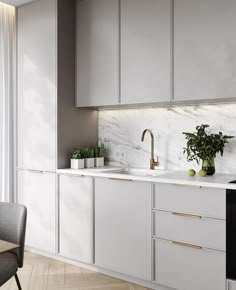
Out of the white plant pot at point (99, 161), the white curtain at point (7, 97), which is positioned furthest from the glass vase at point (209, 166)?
the white curtain at point (7, 97)

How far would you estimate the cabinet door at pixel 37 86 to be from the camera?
335 centimetres

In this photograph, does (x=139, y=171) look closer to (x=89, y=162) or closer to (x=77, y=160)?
(x=89, y=162)

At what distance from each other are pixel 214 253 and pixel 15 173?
7.71 feet

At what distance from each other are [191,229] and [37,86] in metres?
2.07

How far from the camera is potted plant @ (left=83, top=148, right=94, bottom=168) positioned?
11.3 feet

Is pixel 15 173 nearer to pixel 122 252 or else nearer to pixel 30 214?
pixel 30 214

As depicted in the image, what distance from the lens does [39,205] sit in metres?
3.46

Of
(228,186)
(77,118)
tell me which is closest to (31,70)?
(77,118)

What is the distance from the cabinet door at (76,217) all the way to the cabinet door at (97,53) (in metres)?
0.81

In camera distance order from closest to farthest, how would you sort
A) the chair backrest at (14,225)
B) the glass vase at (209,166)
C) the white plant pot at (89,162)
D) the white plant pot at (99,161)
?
the chair backrest at (14,225) < the glass vase at (209,166) < the white plant pot at (89,162) < the white plant pot at (99,161)

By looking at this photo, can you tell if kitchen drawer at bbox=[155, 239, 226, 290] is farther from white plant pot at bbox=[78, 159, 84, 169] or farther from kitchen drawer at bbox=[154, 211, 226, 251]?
white plant pot at bbox=[78, 159, 84, 169]

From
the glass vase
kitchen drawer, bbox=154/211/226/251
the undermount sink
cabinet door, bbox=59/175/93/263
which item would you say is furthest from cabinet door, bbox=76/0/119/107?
kitchen drawer, bbox=154/211/226/251

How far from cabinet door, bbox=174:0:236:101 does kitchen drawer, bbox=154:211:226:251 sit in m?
0.94

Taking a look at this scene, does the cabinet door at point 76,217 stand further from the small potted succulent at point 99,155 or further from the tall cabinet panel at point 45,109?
the small potted succulent at point 99,155
